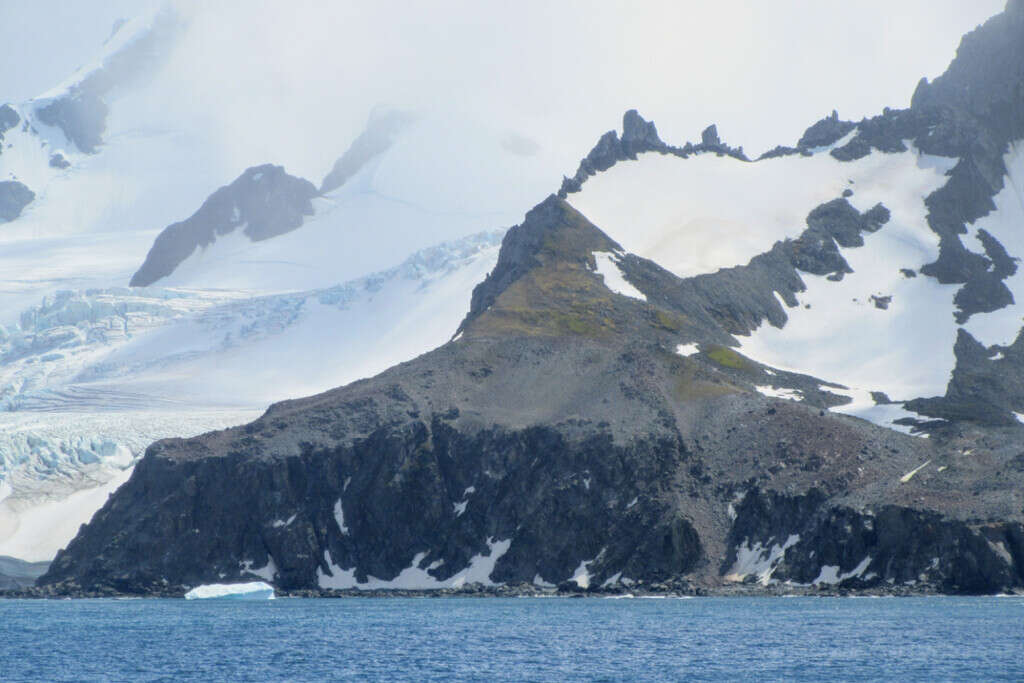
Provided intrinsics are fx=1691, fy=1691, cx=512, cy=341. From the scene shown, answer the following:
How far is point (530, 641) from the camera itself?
88875 mm

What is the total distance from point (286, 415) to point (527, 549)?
27.3 meters

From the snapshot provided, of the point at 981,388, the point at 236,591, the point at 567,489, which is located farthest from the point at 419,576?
the point at 981,388

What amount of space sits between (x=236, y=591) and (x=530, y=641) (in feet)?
148

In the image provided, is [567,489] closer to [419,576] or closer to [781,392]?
[419,576]

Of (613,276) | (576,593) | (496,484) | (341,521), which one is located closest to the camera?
(576,593)

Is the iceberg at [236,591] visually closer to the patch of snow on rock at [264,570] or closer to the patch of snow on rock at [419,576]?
the patch of snow on rock at [264,570]

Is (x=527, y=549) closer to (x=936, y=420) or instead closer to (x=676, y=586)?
(x=676, y=586)

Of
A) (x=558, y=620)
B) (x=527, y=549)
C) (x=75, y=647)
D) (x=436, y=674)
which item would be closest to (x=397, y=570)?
(x=527, y=549)

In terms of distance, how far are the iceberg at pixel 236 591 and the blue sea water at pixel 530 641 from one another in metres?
7.82

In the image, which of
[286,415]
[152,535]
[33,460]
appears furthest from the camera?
[33,460]

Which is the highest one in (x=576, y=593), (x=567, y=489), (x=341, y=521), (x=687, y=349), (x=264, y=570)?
(x=687, y=349)

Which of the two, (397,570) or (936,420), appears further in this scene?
(936,420)

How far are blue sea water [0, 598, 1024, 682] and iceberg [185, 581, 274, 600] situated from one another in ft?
25.7

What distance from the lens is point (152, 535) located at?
132 metres
